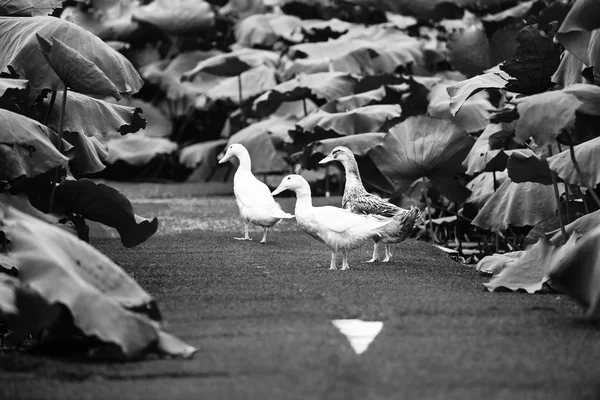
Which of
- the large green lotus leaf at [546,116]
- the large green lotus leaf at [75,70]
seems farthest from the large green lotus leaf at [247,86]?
the large green lotus leaf at [546,116]

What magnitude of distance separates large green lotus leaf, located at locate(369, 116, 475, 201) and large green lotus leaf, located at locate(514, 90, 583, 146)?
2.66m

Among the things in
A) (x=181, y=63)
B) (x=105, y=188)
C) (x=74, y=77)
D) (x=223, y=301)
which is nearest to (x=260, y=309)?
(x=223, y=301)

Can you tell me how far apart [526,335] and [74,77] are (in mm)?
2697

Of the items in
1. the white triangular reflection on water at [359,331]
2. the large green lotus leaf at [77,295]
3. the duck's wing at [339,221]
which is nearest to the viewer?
the large green lotus leaf at [77,295]

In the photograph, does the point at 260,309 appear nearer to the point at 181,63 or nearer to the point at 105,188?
the point at 105,188

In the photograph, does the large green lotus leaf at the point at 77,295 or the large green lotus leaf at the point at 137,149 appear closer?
the large green lotus leaf at the point at 77,295

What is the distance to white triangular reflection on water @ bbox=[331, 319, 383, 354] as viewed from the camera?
3.24 metres

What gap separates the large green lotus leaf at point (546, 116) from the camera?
4.13m

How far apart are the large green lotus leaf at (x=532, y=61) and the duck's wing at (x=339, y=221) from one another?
41.4 inches

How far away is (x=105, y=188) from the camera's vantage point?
4977 millimetres

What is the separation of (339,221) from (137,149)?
29.3ft

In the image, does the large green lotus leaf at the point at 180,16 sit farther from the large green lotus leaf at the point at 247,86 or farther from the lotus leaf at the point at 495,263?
the lotus leaf at the point at 495,263

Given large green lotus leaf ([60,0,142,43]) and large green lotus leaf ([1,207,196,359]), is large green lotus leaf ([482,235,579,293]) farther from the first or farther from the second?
large green lotus leaf ([60,0,142,43])

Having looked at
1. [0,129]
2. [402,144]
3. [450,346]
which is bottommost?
[402,144]
